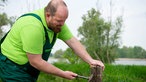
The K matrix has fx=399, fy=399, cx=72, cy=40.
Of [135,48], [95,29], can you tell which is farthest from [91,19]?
[135,48]

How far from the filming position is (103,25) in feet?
176

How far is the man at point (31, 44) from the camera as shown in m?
4.07

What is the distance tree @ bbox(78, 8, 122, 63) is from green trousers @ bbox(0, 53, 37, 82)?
4824cm

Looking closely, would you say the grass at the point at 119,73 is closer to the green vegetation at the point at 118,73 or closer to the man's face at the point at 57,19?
the green vegetation at the point at 118,73

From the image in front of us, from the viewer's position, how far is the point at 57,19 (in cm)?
404

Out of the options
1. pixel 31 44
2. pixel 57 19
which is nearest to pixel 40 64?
pixel 31 44

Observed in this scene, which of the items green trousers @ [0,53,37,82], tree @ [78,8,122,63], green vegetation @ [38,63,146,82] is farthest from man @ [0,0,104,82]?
tree @ [78,8,122,63]

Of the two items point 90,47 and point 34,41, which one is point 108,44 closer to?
point 90,47

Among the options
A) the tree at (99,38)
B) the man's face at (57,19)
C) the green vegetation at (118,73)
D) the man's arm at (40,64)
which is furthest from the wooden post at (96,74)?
the tree at (99,38)

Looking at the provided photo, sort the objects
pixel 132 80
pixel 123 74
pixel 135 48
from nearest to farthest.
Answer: pixel 132 80
pixel 123 74
pixel 135 48

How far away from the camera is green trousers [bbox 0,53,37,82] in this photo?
Result: 4.41 m

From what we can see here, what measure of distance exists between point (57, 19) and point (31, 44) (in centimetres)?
37

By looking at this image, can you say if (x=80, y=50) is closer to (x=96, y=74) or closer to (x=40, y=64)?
(x=96, y=74)

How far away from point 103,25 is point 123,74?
4373cm
